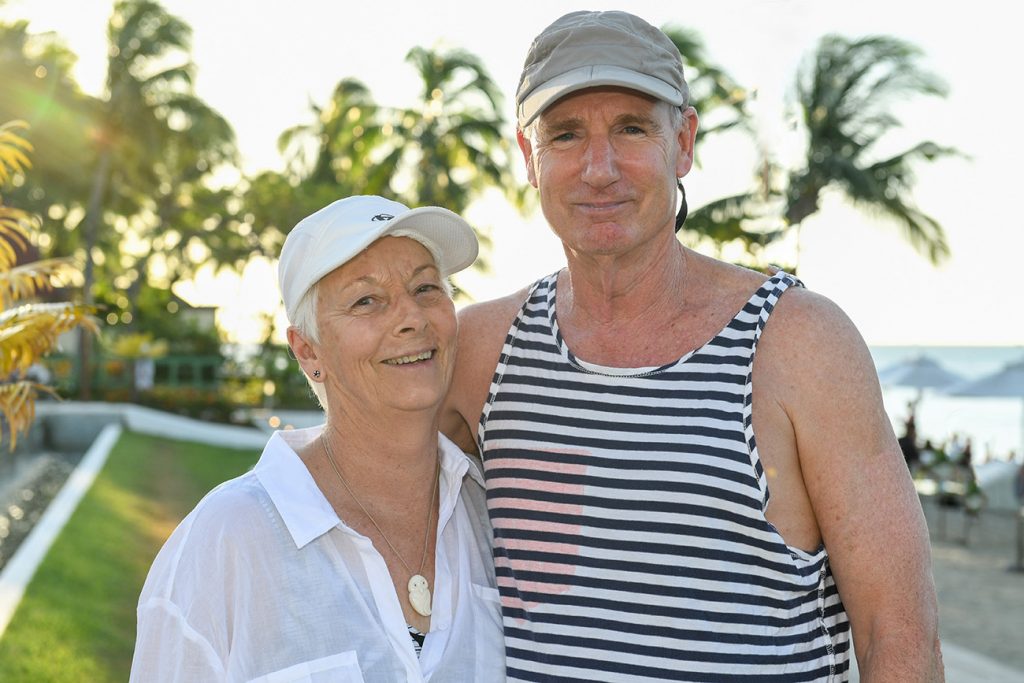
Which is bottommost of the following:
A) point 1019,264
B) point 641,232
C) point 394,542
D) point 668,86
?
point 394,542

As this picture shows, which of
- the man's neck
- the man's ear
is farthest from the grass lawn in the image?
the man's ear

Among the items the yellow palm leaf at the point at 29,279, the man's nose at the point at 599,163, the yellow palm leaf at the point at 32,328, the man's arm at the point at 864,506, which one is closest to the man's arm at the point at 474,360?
the man's nose at the point at 599,163

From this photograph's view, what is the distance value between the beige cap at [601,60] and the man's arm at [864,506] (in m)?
0.67

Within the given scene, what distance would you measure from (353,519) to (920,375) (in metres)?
29.0

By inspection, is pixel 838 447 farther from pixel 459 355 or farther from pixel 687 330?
pixel 459 355

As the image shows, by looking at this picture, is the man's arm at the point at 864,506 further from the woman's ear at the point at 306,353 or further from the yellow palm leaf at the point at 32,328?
the yellow palm leaf at the point at 32,328

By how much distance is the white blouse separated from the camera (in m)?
2.23

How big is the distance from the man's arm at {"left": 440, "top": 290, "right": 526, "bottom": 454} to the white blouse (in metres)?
0.50

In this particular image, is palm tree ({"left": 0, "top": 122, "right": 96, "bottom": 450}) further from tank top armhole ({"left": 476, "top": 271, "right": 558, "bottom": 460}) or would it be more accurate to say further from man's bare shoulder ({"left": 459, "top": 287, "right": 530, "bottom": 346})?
tank top armhole ({"left": 476, "top": 271, "right": 558, "bottom": 460})

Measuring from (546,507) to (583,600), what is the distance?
0.75ft

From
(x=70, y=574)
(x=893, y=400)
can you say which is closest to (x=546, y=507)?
(x=70, y=574)

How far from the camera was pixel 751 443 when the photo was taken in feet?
7.65

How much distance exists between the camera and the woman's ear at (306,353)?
2600 millimetres

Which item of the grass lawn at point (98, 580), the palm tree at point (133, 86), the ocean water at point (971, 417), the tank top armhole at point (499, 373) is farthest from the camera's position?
the ocean water at point (971, 417)
